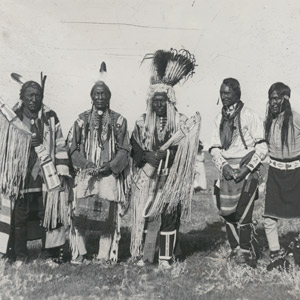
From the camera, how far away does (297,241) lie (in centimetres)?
476

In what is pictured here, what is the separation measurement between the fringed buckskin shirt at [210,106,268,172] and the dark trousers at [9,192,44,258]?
1858 millimetres

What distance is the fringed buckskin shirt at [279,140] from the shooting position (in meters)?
4.72

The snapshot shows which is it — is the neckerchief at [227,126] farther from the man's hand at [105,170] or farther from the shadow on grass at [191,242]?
the shadow on grass at [191,242]

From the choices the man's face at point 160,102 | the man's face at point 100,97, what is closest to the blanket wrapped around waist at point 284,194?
the man's face at point 160,102

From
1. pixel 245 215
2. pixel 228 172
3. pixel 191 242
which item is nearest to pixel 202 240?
pixel 191 242

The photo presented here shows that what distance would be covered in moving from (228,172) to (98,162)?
1307 mm

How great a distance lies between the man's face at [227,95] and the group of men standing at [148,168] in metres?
0.01

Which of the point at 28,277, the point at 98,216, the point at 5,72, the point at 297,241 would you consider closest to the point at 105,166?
the point at 98,216

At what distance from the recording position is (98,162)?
4.84 m

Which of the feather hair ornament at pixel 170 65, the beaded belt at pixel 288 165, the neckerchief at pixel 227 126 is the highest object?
the feather hair ornament at pixel 170 65

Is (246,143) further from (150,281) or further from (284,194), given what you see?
(150,281)

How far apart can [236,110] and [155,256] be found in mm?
1748

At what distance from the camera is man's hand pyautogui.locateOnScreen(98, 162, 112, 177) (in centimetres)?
476

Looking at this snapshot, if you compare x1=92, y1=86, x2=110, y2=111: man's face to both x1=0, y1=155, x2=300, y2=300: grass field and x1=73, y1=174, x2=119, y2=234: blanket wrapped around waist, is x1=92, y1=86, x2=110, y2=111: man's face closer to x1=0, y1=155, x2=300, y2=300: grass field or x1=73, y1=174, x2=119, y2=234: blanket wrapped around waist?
x1=73, y1=174, x2=119, y2=234: blanket wrapped around waist
